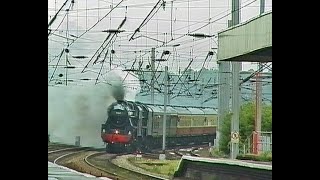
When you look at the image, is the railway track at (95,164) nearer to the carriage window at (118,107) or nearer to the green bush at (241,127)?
the carriage window at (118,107)

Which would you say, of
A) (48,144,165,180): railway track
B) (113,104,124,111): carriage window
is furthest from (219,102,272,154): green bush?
(113,104,124,111): carriage window

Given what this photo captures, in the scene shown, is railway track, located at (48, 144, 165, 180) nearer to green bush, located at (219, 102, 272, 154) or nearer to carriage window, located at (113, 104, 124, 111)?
carriage window, located at (113, 104, 124, 111)

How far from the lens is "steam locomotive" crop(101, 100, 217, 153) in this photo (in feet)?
5.35

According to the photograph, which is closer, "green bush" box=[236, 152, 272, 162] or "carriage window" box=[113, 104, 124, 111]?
"green bush" box=[236, 152, 272, 162]

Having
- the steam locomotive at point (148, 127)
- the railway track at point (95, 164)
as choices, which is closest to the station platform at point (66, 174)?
the railway track at point (95, 164)

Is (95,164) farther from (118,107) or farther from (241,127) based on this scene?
(241,127)

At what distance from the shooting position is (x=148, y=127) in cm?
175

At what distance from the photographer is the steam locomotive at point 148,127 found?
1631 millimetres

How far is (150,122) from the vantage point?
1.71 meters

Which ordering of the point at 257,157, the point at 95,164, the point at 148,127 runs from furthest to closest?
the point at 148,127 < the point at 95,164 < the point at 257,157

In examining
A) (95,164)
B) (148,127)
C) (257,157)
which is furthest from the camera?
(148,127)

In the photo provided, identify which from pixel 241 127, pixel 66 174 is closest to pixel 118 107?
pixel 66 174

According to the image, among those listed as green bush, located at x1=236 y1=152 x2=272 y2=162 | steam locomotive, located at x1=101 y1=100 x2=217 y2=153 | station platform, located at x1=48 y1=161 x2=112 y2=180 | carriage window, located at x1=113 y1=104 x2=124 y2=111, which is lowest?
station platform, located at x1=48 y1=161 x2=112 y2=180
